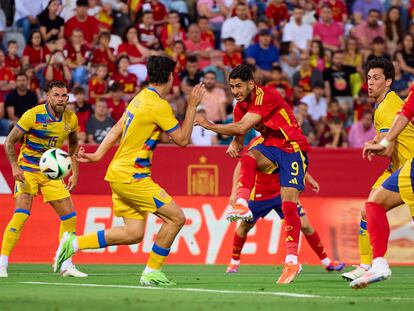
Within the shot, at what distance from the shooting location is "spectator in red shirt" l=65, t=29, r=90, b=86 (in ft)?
71.7

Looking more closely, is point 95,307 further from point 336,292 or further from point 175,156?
point 175,156

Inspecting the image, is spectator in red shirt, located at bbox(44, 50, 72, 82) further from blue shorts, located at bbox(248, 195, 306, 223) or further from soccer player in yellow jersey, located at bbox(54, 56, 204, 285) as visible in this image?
soccer player in yellow jersey, located at bbox(54, 56, 204, 285)

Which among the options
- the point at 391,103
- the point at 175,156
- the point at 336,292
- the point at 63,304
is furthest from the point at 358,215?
the point at 63,304

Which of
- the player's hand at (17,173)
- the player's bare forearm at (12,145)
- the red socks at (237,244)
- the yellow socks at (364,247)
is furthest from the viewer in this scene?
the red socks at (237,244)

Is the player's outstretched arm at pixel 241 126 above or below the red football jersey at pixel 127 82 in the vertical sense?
above

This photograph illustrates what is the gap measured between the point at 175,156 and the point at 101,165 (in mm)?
1340

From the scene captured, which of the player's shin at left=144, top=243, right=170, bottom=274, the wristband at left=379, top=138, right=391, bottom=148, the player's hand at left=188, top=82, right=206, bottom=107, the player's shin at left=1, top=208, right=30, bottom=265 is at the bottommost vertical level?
the player's shin at left=1, top=208, right=30, bottom=265

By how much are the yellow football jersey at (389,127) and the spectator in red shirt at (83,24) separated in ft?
36.4

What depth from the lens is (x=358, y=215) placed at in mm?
18328

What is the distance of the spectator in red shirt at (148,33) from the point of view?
22969mm

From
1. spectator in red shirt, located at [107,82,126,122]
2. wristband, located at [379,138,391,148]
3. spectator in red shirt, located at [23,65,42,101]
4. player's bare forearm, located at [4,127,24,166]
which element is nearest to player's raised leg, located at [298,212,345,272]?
player's bare forearm, located at [4,127,24,166]

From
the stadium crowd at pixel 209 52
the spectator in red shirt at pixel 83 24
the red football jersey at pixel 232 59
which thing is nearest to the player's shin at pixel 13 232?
the stadium crowd at pixel 209 52

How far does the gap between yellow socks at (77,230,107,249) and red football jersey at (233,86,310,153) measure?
246cm

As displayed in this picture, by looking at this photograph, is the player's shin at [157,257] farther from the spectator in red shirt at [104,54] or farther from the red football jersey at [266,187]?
the spectator in red shirt at [104,54]
